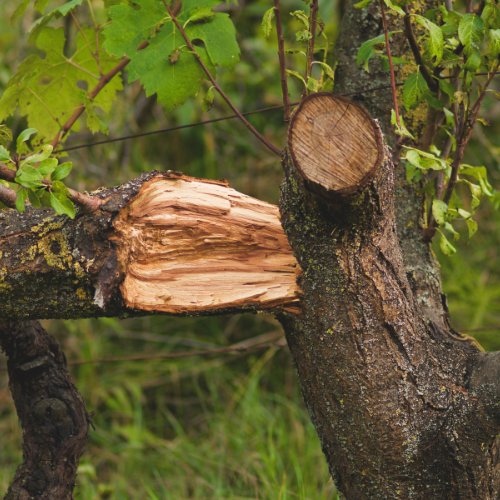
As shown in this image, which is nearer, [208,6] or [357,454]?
[357,454]

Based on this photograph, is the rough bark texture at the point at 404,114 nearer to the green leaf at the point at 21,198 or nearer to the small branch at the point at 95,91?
the small branch at the point at 95,91

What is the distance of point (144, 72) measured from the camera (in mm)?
978

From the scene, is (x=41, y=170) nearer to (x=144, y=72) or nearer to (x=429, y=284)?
(x=144, y=72)

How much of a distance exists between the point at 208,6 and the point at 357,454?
97cm

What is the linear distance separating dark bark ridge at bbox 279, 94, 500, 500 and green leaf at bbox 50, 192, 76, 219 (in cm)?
36

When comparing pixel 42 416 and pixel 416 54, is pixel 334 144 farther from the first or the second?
pixel 42 416

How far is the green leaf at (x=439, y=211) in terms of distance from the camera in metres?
0.96

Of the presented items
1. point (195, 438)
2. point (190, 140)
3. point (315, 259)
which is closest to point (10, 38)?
point (190, 140)

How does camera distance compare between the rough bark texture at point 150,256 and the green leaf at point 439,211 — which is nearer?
the rough bark texture at point 150,256

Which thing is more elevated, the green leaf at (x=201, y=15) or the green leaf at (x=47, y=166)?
the green leaf at (x=201, y=15)

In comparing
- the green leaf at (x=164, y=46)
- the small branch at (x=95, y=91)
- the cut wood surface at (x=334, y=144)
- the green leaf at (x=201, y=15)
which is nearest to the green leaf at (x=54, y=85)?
the small branch at (x=95, y=91)

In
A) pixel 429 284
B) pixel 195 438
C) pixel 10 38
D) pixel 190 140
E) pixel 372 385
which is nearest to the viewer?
pixel 372 385

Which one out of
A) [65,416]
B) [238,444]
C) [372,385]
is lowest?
[238,444]

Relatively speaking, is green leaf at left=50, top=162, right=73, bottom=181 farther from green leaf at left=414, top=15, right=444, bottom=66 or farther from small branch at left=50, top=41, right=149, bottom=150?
green leaf at left=414, top=15, right=444, bottom=66
